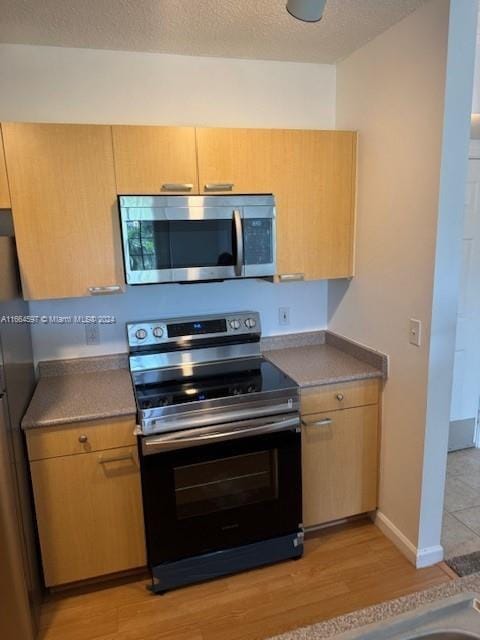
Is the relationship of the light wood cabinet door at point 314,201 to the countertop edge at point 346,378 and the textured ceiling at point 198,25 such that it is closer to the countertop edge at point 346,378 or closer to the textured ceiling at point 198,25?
the textured ceiling at point 198,25

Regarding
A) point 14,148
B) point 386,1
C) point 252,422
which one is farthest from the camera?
point 252,422

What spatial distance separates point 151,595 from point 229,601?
1.19ft

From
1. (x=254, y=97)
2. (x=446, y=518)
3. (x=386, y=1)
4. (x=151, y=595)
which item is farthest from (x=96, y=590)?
(x=386, y=1)

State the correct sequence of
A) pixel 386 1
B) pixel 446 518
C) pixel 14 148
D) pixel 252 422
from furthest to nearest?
pixel 446 518 → pixel 252 422 → pixel 14 148 → pixel 386 1

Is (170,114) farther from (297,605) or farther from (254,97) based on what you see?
(297,605)

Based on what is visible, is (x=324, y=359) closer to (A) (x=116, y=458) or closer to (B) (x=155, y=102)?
(A) (x=116, y=458)

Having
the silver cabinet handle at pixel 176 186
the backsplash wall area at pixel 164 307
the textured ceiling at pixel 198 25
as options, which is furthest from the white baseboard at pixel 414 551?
the textured ceiling at pixel 198 25

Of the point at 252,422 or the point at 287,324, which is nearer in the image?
the point at 252,422

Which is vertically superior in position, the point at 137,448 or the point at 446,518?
the point at 137,448

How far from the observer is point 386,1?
1.75 metres

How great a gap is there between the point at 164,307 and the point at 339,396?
3.48 ft

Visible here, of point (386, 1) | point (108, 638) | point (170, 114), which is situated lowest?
point (108, 638)

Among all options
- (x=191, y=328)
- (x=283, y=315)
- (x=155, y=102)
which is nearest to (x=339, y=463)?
(x=283, y=315)

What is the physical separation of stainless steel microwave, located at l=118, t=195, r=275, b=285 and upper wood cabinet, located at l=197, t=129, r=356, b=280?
104mm
